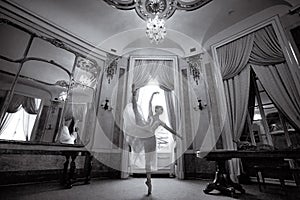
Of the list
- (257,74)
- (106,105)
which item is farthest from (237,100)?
(106,105)

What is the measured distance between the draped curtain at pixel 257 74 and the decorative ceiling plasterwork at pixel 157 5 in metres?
1.30

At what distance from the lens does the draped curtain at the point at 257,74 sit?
8.59ft

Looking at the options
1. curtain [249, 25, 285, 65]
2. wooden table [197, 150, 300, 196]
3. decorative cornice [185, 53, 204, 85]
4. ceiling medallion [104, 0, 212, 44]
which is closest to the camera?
wooden table [197, 150, 300, 196]

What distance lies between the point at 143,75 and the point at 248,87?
257 cm

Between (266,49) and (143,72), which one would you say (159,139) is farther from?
(266,49)

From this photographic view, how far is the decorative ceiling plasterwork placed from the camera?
10.6 feet

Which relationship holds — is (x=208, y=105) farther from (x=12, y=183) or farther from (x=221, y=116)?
(x=12, y=183)

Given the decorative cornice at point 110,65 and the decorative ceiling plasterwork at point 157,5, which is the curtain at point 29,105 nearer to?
the decorative cornice at point 110,65

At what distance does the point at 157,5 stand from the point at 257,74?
2.57 meters

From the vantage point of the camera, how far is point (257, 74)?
9.96ft

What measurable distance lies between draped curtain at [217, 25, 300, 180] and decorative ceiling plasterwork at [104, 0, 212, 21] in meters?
1.30

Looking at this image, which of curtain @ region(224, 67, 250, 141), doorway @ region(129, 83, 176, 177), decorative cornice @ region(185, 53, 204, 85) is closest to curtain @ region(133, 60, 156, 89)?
doorway @ region(129, 83, 176, 177)

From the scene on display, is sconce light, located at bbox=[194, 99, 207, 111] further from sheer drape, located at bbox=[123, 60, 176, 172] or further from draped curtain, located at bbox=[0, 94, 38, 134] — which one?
draped curtain, located at bbox=[0, 94, 38, 134]

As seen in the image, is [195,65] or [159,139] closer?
[195,65]
